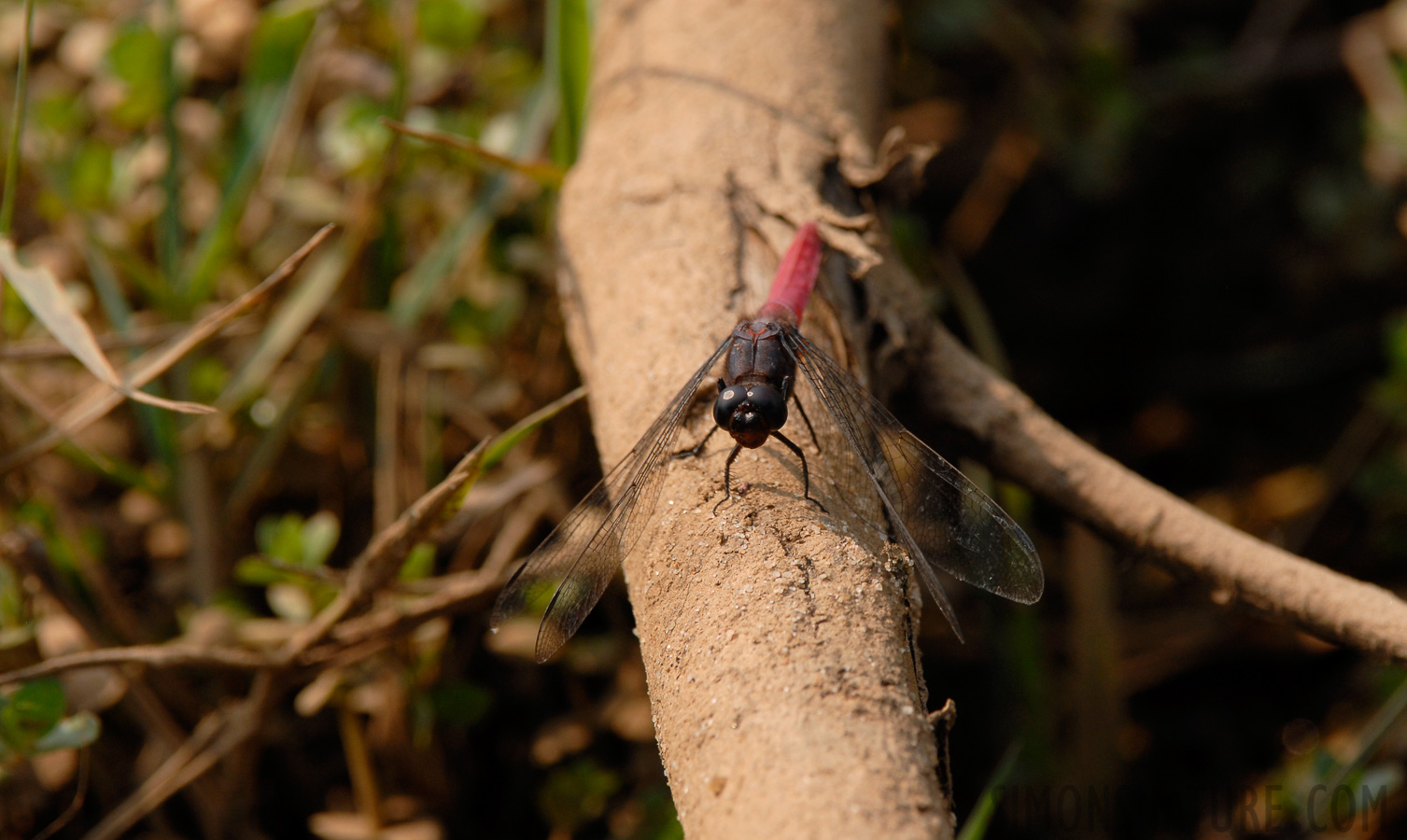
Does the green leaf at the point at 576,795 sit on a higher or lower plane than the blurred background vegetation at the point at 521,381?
lower

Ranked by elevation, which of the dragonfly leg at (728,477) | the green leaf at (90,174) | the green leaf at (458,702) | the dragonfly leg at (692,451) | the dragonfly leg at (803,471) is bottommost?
the green leaf at (458,702)

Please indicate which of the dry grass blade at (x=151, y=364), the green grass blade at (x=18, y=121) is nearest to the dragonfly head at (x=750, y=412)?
the dry grass blade at (x=151, y=364)

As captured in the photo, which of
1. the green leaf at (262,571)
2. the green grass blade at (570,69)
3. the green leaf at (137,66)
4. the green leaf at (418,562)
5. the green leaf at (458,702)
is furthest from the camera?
the green leaf at (137,66)

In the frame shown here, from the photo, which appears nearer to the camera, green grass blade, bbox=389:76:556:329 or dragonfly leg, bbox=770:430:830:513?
dragonfly leg, bbox=770:430:830:513

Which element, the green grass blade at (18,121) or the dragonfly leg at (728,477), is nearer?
the dragonfly leg at (728,477)

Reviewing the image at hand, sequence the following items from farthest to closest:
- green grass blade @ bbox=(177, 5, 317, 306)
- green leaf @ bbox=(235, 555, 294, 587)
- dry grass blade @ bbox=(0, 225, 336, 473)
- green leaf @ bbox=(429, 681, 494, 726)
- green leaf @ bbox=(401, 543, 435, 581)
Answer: green grass blade @ bbox=(177, 5, 317, 306) < green leaf @ bbox=(429, 681, 494, 726) < green leaf @ bbox=(401, 543, 435, 581) < green leaf @ bbox=(235, 555, 294, 587) < dry grass blade @ bbox=(0, 225, 336, 473)

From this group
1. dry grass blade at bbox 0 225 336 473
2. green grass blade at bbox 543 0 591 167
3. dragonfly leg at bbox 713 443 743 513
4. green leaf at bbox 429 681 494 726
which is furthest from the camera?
green grass blade at bbox 543 0 591 167

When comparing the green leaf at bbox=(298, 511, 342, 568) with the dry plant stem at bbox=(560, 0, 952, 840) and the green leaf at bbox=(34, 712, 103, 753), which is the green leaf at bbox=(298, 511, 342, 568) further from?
the dry plant stem at bbox=(560, 0, 952, 840)

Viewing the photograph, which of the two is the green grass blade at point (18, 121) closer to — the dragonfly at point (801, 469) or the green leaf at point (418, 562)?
the green leaf at point (418, 562)

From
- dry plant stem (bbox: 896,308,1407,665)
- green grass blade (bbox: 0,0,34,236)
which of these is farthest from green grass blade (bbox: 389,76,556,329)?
dry plant stem (bbox: 896,308,1407,665)

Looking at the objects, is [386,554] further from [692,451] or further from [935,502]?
[935,502]
